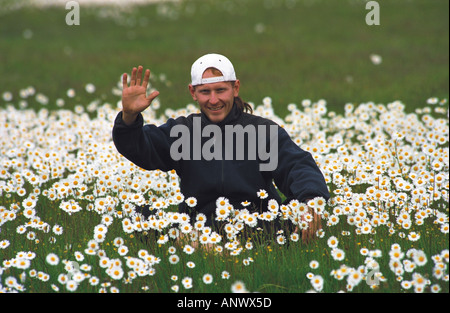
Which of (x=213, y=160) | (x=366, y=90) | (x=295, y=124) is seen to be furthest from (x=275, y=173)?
(x=366, y=90)

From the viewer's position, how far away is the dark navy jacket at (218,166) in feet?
16.0

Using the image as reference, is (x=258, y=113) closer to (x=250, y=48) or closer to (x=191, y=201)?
(x=191, y=201)

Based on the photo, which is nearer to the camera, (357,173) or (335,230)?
(335,230)

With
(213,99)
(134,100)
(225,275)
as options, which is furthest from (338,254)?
(134,100)

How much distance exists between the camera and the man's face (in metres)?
5.00

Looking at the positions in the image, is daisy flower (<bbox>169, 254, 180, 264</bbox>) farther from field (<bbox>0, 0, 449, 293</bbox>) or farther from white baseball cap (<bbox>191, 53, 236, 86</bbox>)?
white baseball cap (<bbox>191, 53, 236, 86</bbox>)

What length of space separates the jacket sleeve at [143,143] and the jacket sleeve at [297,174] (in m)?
0.99

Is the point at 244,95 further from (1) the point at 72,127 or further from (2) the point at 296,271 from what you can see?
(2) the point at 296,271

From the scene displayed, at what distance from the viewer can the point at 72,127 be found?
354 inches

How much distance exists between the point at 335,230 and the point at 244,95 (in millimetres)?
6696

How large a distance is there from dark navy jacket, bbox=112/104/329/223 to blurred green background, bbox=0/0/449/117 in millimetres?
5278

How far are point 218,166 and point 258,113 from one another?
13.8 feet
